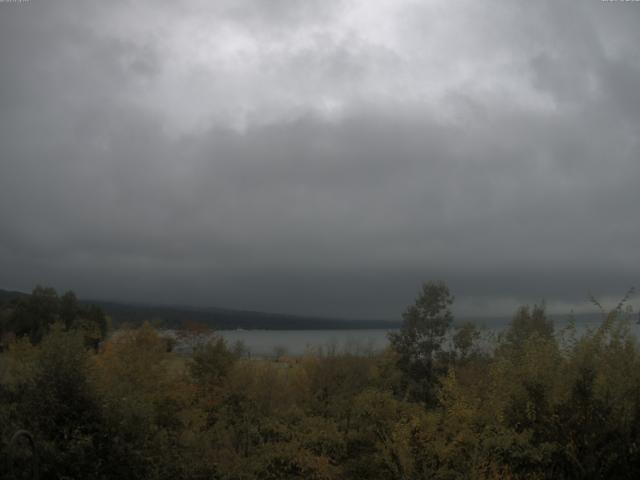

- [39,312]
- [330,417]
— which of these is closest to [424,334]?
[330,417]

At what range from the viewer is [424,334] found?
167ft

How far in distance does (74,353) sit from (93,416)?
2.67 metres

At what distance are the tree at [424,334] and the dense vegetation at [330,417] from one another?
8.35m

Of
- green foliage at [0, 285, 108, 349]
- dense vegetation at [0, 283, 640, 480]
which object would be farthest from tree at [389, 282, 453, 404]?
green foliage at [0, 285, 108, 349]

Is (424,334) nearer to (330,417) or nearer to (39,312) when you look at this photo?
(330,417)

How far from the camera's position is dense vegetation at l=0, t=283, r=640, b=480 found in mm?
19656

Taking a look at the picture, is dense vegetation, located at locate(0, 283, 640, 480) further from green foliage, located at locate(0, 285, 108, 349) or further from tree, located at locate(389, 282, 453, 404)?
green foliage, located at locate(0, 285, 108, 349)

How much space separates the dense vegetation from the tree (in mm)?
8350

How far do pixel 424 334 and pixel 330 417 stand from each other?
1632cm

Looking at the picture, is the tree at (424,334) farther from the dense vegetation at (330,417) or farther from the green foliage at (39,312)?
the green foliage at (39,312)

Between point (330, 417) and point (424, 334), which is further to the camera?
point (424, 334)

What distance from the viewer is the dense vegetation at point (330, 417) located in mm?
19656

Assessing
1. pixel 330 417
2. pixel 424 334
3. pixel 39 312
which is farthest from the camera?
pixel 39 312

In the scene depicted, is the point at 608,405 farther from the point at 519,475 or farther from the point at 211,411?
the point at 211,411
